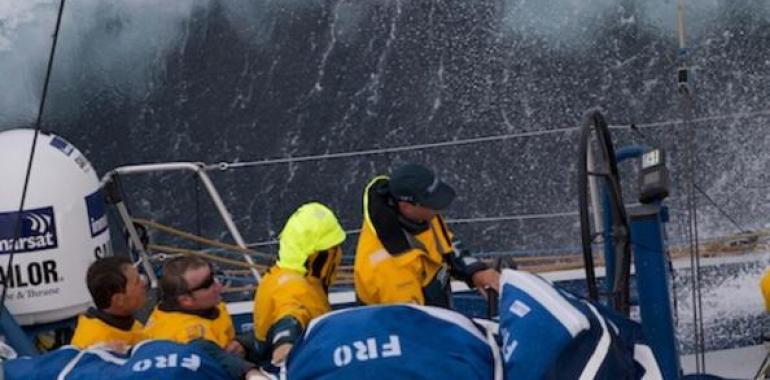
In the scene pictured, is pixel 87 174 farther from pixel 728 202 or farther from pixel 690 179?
pixel 728 202

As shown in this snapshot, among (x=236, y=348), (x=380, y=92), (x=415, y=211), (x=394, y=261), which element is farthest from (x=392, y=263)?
(x=380, y=92)

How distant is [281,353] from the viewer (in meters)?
2.16

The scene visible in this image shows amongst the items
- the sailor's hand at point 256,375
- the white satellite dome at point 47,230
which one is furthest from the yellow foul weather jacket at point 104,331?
the white satellite dome at point 47,230

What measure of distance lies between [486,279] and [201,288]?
25.9 inches

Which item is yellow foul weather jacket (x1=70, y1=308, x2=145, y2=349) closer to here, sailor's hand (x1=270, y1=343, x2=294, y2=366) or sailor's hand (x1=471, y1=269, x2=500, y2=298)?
sailor's hand (x1=270, y1=343, x2=294, y2=366)

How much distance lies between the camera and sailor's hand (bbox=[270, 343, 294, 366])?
83.8 inches

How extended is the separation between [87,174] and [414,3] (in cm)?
583

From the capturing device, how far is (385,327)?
183 centimetres

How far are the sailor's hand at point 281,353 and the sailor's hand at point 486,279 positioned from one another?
0.61m

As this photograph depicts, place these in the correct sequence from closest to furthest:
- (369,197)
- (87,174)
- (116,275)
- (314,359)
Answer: (314,359) → (116,275) → (369,197) → (87,174)

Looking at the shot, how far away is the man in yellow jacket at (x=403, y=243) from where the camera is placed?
2.48 metres

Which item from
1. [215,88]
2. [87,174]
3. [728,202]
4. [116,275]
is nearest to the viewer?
[116,275]

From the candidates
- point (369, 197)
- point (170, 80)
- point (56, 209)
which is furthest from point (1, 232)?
point (170, 80)

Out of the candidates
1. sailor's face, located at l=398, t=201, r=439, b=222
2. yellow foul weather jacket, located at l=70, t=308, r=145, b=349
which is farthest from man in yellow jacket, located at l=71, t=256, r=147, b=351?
sailor's face, located at l=398, t=201, r=439, b=222
